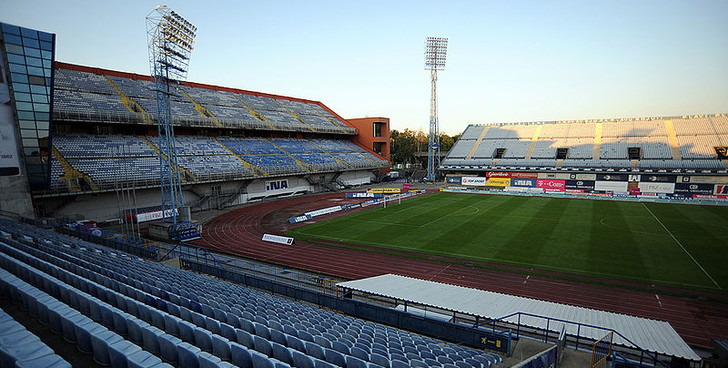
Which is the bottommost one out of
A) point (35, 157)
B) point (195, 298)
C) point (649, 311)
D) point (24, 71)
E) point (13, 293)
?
point (649, 311)

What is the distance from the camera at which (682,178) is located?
44.5 m

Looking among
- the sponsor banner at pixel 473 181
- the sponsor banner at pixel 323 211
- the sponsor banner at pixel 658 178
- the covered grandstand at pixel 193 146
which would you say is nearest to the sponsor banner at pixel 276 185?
the covered grandstand at pixel 193 146

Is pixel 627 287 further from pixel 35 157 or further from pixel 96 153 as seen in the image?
pixel 96 153

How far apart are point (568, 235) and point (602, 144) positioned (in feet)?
136

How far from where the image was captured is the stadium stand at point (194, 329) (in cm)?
468

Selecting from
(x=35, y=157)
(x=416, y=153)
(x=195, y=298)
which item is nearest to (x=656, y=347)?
(x=195, y=298)

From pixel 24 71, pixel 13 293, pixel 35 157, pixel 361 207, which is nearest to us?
pixel 13 293

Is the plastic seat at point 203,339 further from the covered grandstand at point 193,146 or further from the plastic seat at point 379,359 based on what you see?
the covered grandstand at point 193,146

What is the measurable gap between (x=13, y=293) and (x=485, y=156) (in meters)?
63.2

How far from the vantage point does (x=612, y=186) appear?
1849 inches

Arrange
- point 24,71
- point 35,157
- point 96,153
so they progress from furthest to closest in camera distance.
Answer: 1. point 96,153
2. point 35,157
3. point 24,71

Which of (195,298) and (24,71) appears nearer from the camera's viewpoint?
(195,298)

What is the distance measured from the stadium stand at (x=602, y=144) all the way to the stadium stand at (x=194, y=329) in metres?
55.2

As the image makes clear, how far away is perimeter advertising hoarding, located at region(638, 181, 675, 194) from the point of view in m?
44.4
